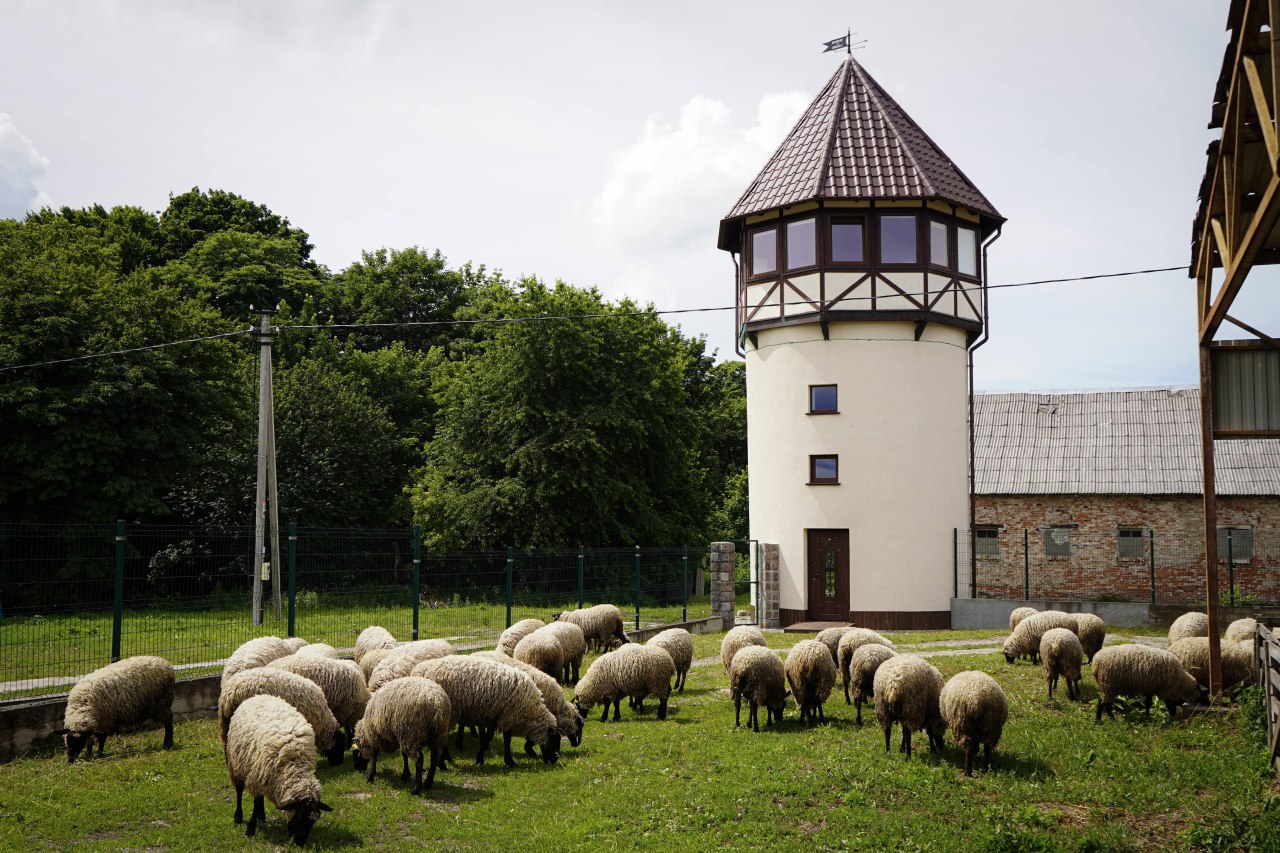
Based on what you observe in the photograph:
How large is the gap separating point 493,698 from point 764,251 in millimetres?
18359

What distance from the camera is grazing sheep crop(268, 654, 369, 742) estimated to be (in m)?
11.2

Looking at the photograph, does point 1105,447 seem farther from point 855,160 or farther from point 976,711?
point 976,711

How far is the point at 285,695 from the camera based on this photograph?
1017 cm

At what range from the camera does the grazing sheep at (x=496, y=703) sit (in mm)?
11188

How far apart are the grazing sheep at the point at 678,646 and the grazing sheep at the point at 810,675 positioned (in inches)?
105

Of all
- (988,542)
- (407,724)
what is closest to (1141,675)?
(407,724)

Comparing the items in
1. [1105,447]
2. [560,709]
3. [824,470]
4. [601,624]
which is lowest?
[560,709]

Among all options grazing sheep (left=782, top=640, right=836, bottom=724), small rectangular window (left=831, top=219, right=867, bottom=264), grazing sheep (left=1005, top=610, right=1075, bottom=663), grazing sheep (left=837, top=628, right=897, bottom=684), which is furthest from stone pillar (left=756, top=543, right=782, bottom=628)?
grazing sheep (left=782, top=640, right=836, bottom=724)

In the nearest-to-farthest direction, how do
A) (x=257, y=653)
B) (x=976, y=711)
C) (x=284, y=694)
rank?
(x=284, y=694)
(x=976, y=711)
(x=257, y=653)

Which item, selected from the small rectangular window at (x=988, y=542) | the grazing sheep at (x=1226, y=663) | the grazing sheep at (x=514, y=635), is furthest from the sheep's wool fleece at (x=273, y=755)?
the small rectangular window at (x=988, y=542)

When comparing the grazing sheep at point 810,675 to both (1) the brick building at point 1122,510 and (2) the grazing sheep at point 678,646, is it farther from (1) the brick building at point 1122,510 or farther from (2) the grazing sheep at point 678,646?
(1) the brick building at point 1122,510

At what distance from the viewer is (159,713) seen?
11594mm

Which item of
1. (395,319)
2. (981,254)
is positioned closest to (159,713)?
(981,254)

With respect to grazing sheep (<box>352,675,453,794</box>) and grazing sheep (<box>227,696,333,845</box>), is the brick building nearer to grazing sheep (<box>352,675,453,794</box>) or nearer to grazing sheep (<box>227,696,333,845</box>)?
grazing sheep (<box>352,675,453,794</box>)
